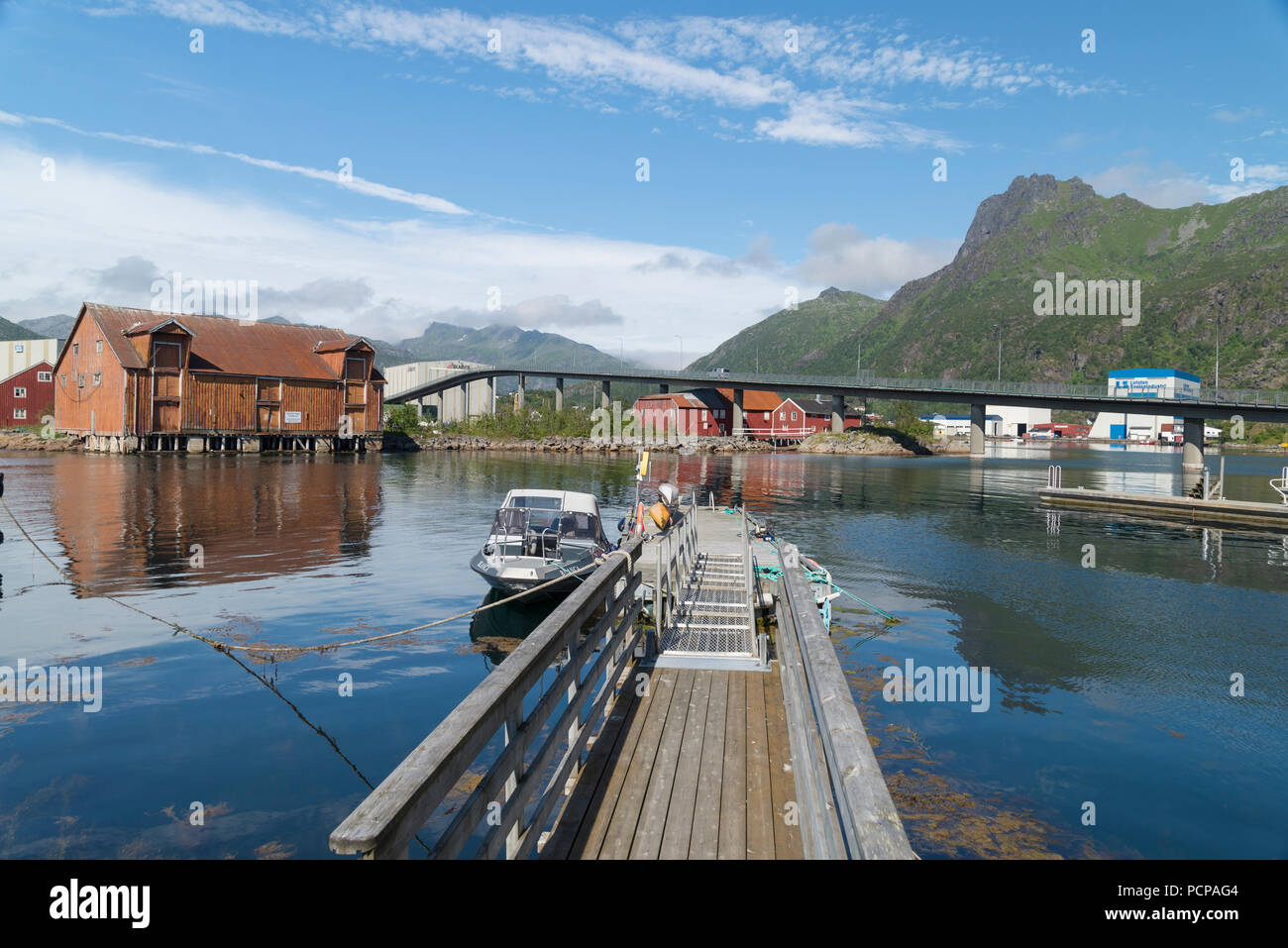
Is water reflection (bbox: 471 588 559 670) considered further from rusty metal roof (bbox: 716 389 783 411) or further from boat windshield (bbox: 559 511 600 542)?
rusty metal roof (bbox: 716 389 783 411)

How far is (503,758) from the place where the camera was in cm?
522

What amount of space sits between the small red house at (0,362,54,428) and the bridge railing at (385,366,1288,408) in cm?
6119

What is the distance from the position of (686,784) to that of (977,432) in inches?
5295

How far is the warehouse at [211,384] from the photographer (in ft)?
271

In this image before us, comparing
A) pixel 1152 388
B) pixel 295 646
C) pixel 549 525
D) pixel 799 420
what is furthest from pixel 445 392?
pixel 295 646

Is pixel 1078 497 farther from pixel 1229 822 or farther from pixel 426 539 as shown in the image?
pixel 1229 822

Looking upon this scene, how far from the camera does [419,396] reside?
158m

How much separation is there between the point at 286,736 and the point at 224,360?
88898mm

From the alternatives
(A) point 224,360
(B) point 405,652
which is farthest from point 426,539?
(A) point 224,360

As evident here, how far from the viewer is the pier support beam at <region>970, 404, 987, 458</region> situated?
127875 mm

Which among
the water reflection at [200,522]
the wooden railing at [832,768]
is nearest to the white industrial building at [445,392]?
the water reflection at [200,522]

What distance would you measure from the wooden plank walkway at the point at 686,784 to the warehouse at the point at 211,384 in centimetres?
8753

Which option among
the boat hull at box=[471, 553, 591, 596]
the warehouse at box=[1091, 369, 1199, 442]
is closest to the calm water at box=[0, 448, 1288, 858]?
the boat hull at box=[471, 553, 591, 596]

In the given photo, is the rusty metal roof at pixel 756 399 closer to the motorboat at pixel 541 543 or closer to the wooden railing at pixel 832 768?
the motorboat at pixel 541 543
